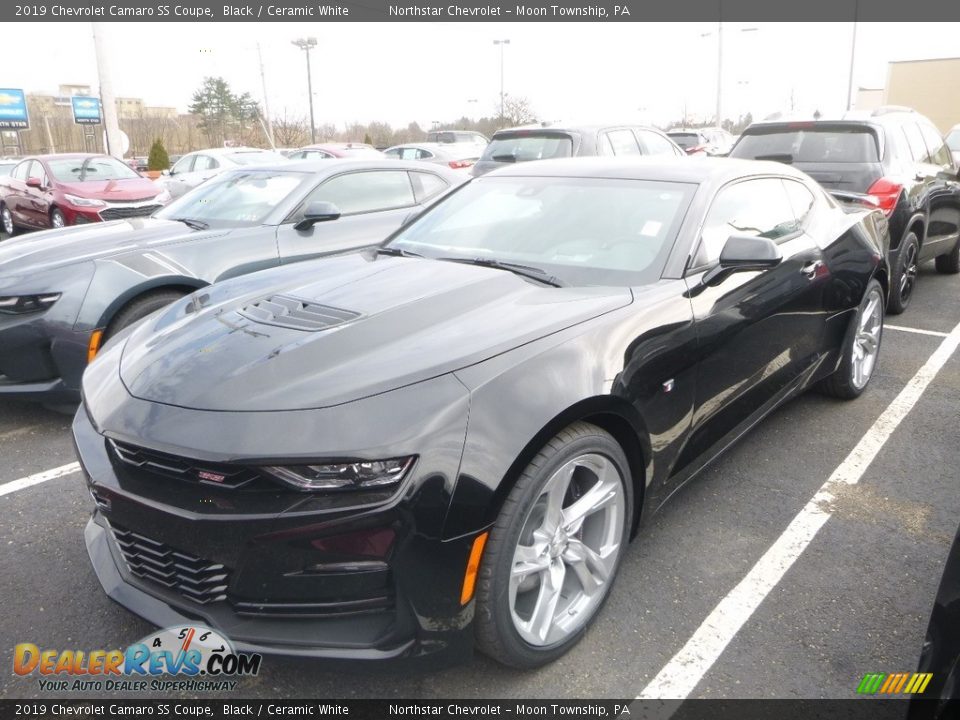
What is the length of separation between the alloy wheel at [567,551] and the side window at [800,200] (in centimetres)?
218

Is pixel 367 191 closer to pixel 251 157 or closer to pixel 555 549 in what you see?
pixel 555 549

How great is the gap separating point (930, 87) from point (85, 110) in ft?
148

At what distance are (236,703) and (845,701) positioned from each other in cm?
183

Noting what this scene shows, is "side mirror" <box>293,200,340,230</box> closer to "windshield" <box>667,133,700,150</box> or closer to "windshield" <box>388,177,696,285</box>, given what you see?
"windshield" <box>388,177,696,285</box>

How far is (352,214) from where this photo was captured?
18.9 feet

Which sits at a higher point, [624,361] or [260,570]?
[624,361]

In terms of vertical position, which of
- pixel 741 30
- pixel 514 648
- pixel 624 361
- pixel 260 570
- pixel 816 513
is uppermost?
pixel 741 30

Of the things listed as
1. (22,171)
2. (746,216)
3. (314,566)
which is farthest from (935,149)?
(22,171)

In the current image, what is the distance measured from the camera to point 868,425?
4.26 m

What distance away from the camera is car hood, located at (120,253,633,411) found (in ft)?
6.73

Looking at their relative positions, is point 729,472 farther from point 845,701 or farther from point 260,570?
point 260,570

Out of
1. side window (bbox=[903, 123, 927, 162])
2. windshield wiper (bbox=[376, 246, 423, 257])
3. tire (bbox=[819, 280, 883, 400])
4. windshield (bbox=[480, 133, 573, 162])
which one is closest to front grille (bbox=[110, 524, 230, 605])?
windshield wiper (bbox=[376, 246, 423, 257])

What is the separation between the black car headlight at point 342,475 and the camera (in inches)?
72.8

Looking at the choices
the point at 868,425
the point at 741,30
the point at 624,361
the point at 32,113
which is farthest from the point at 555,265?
the point at 32,113
